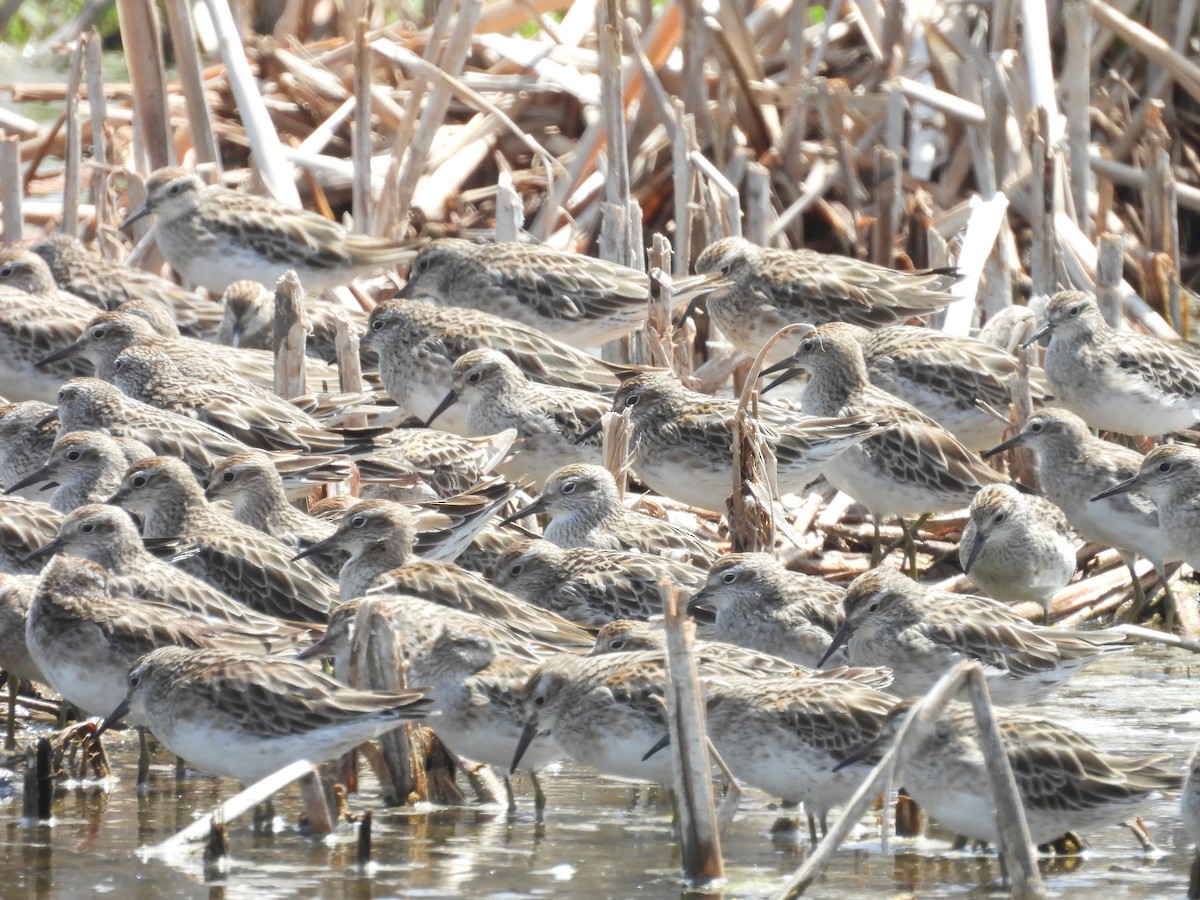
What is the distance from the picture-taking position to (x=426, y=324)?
12.5 meters

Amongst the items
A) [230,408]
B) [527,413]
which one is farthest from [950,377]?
[230,408]

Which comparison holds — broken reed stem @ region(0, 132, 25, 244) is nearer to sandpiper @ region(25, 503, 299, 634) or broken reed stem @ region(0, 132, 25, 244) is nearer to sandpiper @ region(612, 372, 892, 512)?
sandpiper @ region(612, 372, 892, 512)

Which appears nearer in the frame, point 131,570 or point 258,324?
point 131,570

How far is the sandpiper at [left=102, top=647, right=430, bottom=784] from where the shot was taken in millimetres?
7219

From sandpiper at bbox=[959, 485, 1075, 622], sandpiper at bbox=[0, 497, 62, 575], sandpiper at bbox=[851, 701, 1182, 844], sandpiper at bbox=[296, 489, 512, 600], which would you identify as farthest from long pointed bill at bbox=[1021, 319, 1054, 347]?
sandpiper at bbox=[0, 497, 62, 575]

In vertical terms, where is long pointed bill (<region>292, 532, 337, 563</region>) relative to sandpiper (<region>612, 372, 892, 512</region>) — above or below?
below

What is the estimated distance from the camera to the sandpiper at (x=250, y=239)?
45.3 ft

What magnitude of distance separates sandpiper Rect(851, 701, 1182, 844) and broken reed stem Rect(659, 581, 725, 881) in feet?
2.36

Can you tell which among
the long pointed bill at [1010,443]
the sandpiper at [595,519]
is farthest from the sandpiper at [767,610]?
the long pointed bill at [1010,443]

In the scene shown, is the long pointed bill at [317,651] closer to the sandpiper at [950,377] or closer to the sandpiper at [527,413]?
the sandpiper at [527,413]

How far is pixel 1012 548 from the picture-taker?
10445 millimetres

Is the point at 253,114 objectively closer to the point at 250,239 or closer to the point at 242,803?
the point at 250,239

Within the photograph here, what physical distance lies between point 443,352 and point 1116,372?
3.81 metres

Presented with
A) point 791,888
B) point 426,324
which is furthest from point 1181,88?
point 791,888
